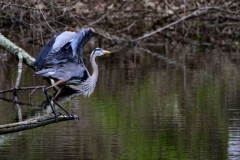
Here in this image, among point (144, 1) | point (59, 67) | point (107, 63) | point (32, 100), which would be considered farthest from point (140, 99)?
point (144, 1)

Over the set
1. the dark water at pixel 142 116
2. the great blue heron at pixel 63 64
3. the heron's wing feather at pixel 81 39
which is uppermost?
the heron's wing feather at pixel 81 39

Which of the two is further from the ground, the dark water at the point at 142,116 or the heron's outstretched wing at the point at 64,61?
the heron's outstretched wing at the point at 64,61

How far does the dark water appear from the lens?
776cm

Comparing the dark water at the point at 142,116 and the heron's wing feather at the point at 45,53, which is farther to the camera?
the heron's wing feather at the point at 45,53

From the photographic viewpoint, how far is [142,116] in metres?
9.81

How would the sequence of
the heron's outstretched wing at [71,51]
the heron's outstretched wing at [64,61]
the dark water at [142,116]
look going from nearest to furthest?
the dark water at [142,116], the heron's outstretched wing at [71,51], the heron's outstretched wing at [64,61]

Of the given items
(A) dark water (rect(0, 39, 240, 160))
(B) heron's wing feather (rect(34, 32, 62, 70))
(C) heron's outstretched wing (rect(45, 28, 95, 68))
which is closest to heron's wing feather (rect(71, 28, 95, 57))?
(C) heron's outstretched wing (rect(45, 28, 95, 68))

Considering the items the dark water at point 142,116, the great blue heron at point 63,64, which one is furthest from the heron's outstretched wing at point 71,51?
the dark water at point 142,116

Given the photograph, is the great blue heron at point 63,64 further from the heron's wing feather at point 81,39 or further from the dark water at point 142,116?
the dark water at point 142,116

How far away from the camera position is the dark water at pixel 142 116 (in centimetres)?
776

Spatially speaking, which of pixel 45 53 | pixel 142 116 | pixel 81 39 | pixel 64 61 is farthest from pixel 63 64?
pixel 142 116

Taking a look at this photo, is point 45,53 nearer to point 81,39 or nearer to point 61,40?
point 61,40

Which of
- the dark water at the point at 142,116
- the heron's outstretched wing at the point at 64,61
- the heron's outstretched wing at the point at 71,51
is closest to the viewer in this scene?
the dark water at the point at 142,116

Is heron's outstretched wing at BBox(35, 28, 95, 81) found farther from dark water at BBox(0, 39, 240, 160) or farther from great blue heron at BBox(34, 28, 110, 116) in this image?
dark water at BBox(0, 39, 240, 160)
